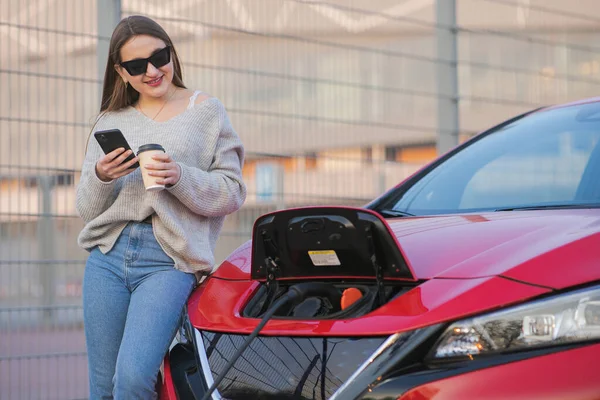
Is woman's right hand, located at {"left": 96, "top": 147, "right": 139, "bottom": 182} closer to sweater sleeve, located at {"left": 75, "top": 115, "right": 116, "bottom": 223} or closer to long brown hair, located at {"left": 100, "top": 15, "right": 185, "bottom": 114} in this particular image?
sweater sleeve, located at {"left": 75, "top": 115, "right": 116, "bottom": 223}

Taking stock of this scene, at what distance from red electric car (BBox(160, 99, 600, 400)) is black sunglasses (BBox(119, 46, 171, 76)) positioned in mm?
650

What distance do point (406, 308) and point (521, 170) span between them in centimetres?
134

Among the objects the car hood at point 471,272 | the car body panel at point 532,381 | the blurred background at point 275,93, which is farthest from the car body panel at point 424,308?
the blurred background at point 275,93

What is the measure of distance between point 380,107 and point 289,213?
11.6ft

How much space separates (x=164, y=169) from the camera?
2721 mm

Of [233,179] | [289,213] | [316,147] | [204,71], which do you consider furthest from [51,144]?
[289,213]

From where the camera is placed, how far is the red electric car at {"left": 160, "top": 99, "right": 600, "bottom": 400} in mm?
2057

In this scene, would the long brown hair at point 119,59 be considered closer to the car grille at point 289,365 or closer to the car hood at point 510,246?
the car hood at point 510,246

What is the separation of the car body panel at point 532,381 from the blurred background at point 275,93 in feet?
7.89

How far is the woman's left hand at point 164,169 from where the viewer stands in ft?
8.87

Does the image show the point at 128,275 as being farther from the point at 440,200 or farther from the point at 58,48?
the point at 58,48

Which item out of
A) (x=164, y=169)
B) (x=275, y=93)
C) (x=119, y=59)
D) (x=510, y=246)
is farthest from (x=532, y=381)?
(x=275, y=93)

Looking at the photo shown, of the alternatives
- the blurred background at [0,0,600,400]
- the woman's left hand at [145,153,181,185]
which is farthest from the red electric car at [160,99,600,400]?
the blurred background at [0,0,600,400]

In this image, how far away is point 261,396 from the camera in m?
2.29
